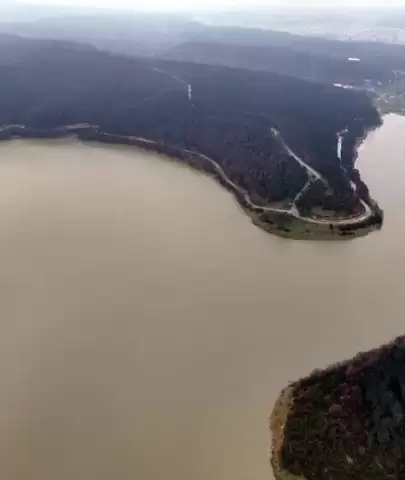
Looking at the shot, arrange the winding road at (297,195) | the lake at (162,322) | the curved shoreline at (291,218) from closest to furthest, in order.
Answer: the lake at (162,322) → the curved shoreline at (291,218) → the winding road at (297,195)

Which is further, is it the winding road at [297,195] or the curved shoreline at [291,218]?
the winding road at [297,195]

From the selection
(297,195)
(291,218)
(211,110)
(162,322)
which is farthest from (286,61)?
(162,322)

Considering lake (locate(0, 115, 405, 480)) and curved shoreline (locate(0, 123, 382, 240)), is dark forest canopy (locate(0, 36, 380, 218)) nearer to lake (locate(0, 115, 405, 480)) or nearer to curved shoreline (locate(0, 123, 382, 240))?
curved shoreline (locate(0, 123, 382, 240))

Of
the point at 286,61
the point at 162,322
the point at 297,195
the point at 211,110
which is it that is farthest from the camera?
the point at 286,61

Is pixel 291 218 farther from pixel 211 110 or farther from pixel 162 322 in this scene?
pixel 211 110

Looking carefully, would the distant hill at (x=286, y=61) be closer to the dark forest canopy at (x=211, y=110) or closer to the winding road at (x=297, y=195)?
the dark forest canopy at (x=211, y=110)

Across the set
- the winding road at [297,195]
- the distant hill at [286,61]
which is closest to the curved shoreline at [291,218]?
the winding road at [297,195]

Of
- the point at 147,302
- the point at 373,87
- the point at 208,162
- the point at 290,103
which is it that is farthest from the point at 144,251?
the point at 373,87
